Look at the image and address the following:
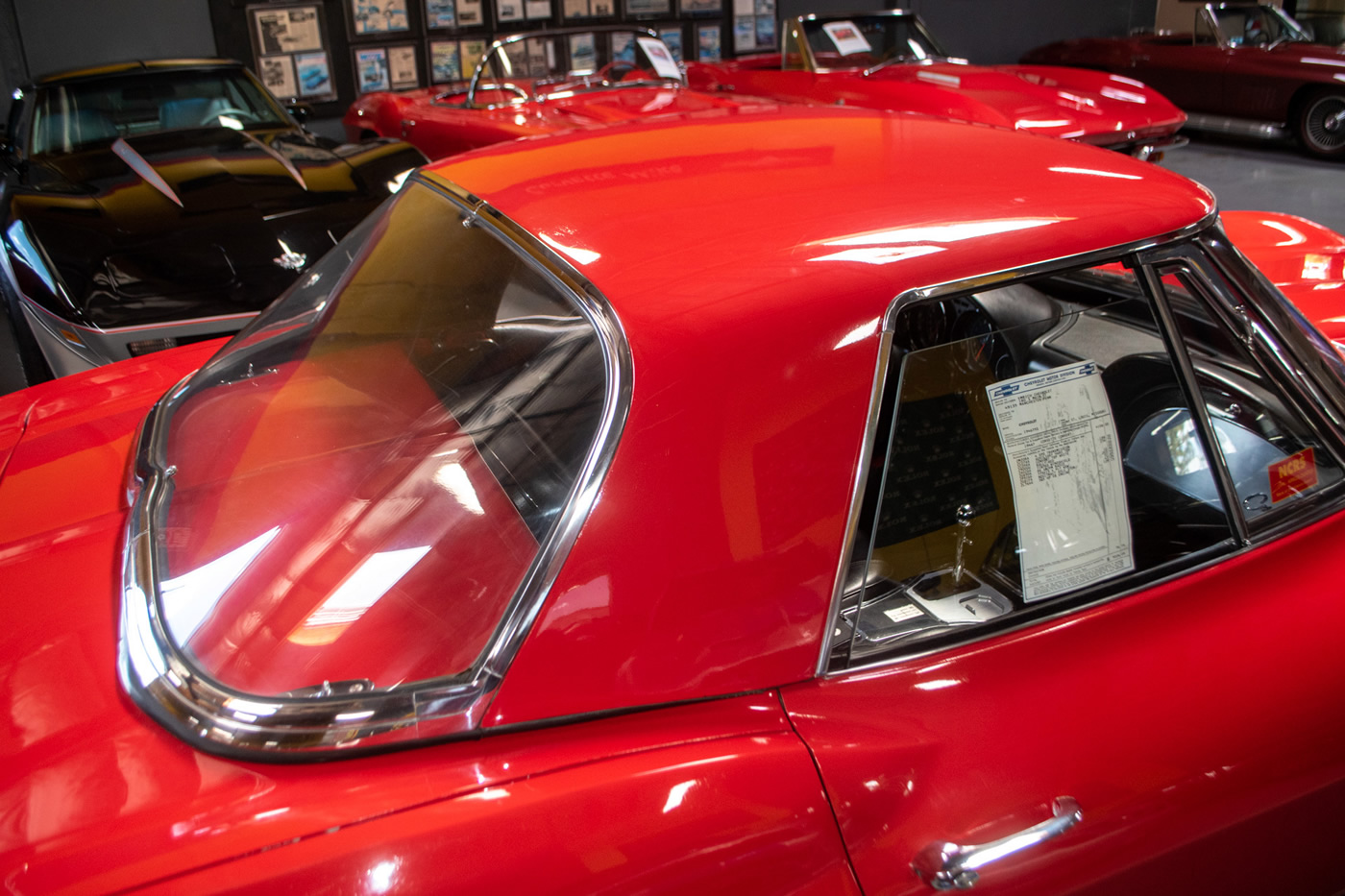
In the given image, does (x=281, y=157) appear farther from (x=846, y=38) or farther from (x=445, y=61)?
(x=445, y=61)

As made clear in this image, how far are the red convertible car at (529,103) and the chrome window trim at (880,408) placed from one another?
386cm

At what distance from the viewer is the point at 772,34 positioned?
34.0ft

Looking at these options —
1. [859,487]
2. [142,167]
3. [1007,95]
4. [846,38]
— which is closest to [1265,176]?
[1007,95]

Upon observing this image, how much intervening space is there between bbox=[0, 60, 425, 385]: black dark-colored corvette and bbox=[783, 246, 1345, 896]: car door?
8.48ft

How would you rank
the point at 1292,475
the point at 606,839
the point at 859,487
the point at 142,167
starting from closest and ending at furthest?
the point at 606,839 → the point at 859,487 → the point at 1292,475 → the point at 142,167

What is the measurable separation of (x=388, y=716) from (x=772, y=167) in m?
0.88

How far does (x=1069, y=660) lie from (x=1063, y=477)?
8.4 inches

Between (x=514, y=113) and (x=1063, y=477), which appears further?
(x=514, y=113)

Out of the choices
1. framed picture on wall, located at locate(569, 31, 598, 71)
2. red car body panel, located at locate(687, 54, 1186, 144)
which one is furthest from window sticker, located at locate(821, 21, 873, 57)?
framed picture on wall, located at locate(569, 31, 598, 71)

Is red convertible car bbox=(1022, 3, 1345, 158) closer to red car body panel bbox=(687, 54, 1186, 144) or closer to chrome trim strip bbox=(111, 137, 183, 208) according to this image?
red car body panel bbox=(687, 54, 1186, 144)

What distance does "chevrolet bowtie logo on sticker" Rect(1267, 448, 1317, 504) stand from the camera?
1312 millimetres

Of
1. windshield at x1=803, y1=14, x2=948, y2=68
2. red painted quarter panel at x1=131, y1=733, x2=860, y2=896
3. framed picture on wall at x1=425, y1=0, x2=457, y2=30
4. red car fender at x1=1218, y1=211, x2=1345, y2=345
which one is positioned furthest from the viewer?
Result: framed picture on wall at x1=425, y1=0, x2=457, y2=30

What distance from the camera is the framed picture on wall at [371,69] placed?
8477 millimetres

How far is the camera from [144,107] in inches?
180
